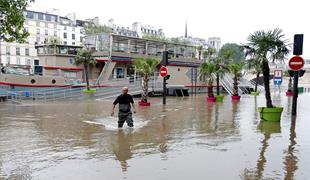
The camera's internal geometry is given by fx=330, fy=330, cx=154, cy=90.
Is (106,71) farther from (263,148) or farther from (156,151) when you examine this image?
(263,148)

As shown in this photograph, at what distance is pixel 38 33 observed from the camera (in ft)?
273

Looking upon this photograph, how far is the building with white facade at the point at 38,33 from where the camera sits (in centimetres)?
7525

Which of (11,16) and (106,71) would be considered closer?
(11,16)

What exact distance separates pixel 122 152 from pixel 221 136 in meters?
3.21


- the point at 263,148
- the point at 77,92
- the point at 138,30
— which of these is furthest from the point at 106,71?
the point at 138,30

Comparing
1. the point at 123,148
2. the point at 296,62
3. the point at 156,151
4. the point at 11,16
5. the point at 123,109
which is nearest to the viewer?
the point at 156,151

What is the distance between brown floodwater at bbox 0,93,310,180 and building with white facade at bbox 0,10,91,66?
65186 millimetres

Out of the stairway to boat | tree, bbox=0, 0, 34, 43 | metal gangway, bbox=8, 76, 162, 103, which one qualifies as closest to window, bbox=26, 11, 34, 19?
metal gangway, bbox=8, 76, 162, 103

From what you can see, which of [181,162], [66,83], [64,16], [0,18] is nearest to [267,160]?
[181,162]

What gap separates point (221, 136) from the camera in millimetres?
9008

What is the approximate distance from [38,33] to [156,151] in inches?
3268

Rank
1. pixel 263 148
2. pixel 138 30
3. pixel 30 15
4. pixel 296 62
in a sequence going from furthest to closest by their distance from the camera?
pixel 138 30, pixel 30 15, pixel 296 62, pixel 263 148

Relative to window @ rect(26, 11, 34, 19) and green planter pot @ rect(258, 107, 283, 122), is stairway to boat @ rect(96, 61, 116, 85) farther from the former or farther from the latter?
window @ rect(26, 11, 34, 19)

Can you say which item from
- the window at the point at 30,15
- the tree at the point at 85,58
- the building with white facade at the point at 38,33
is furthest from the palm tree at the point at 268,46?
the window at the point at 30,15
